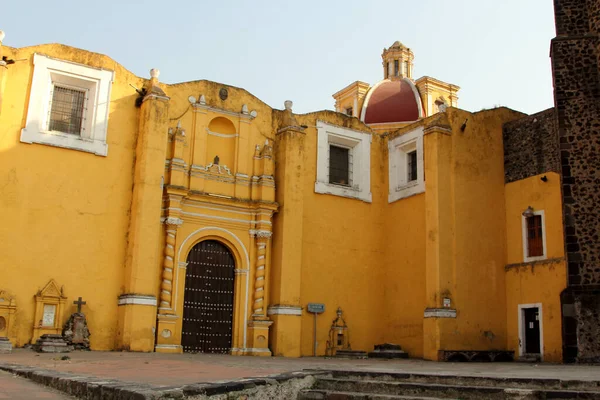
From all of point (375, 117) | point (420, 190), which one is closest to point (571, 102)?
point (420, 190)

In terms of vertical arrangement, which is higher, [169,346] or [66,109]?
[66,109]

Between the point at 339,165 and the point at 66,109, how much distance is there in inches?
298

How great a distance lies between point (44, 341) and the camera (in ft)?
43.3

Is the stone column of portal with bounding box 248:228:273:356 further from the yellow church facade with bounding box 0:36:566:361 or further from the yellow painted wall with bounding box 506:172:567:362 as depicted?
the yellow painted wall with bounding box 506:172:567:362

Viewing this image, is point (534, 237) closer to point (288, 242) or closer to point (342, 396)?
point (288, 242)

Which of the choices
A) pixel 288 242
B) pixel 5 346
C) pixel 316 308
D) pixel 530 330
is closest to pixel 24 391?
pixel 5 346

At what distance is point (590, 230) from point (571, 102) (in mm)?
2700

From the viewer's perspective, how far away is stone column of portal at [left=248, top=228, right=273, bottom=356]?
1611cm

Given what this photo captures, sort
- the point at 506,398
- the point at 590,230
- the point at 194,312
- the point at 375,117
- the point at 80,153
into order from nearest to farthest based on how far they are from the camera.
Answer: the point at 506,398
the point at 590,230
the point at 80,153
the point at 194,312
the point at 375,117

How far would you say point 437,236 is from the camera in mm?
16531

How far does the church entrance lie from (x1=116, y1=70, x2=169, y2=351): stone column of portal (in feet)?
3.45

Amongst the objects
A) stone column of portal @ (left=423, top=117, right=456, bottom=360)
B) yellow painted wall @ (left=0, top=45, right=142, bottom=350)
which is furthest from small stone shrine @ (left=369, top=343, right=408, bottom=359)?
yellow painted wall @ (left=0, top=45, right=142, bottom=350)

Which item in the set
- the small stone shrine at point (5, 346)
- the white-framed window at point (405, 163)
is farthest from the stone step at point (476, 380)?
the white-framed window at point (405, 163)

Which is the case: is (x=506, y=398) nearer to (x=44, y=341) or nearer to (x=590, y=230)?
(x=590, y=230)
